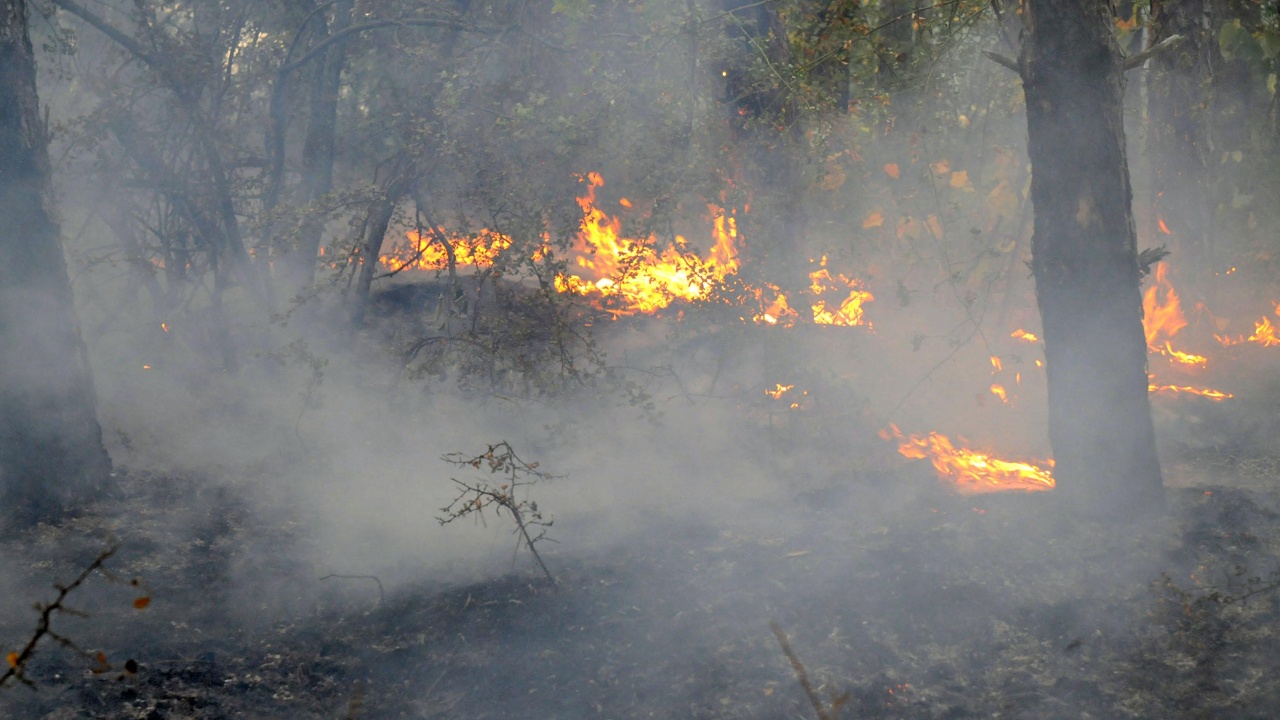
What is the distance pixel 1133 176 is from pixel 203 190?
13.4 meters

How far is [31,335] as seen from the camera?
7832mm

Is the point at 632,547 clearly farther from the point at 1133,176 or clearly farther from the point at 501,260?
the point at 1133,176

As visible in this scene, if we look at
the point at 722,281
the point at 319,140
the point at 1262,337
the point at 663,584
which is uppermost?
the point at 319,140

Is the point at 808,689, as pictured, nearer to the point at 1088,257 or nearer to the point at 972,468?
the point at 1088,257

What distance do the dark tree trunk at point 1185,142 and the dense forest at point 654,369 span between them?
0.06 meters

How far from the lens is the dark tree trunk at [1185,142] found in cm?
1260

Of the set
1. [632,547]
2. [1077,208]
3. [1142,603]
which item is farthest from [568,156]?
[1142,603]

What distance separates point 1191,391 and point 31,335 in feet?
38.2

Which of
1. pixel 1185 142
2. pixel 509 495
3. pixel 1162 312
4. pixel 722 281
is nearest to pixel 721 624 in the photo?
pixel 509 495

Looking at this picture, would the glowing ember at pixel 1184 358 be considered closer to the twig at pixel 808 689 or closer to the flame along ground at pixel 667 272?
the flame along ground at pixel 667 272

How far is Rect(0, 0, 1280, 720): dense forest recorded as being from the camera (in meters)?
6.09

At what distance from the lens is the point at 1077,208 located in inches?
280

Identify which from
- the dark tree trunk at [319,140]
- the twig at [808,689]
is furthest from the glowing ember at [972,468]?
the dark tree trunk at [319,140]

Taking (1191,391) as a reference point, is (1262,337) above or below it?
above
